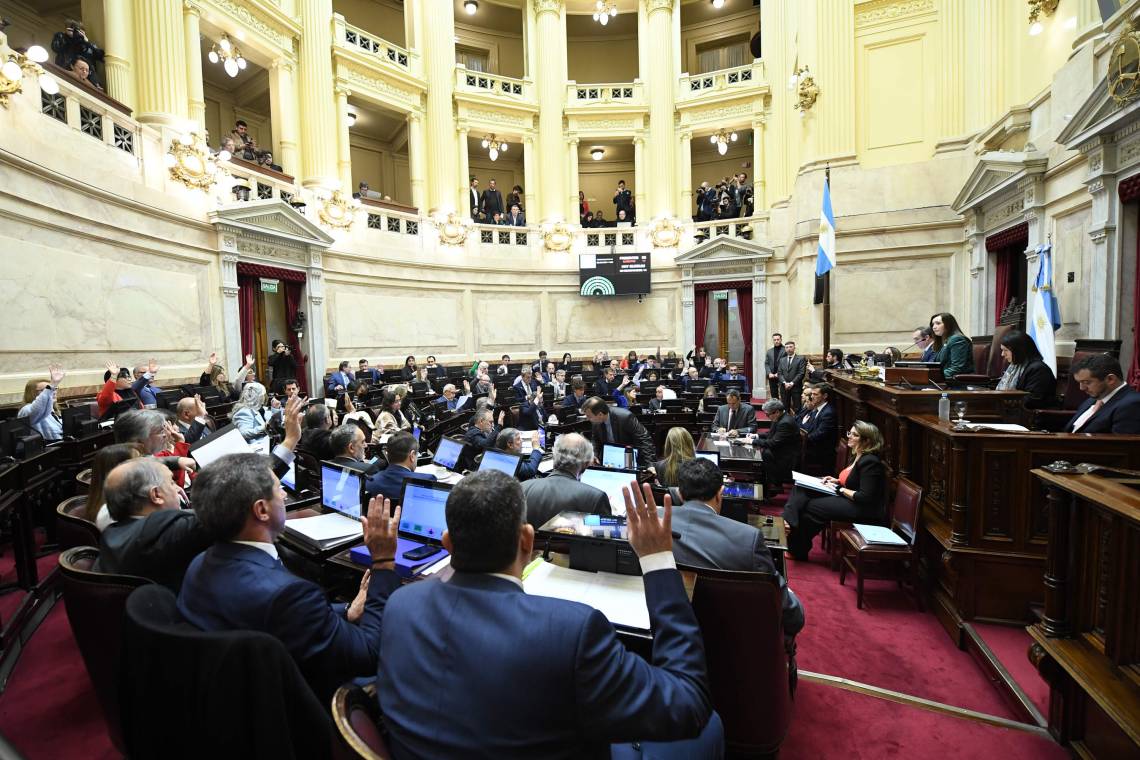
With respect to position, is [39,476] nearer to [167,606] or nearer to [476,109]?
[167,606]

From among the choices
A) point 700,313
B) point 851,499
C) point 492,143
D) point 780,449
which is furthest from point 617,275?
point 851,499

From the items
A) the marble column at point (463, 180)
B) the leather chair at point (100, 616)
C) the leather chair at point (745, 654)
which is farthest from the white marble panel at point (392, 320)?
the leather chair at point (745, 654)

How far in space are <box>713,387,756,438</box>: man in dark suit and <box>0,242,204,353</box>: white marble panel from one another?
28.9ft

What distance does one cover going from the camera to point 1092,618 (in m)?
2.26

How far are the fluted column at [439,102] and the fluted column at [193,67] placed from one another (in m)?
5.91

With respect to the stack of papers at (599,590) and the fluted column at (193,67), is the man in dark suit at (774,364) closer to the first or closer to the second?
the stack of papers at (599,590)

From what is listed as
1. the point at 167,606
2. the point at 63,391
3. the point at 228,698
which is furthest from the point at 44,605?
the point at 63,391

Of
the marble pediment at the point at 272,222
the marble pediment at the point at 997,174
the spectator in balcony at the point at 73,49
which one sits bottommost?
the marble pediment at the point at 997,174

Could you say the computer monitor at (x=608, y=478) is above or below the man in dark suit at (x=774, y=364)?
below

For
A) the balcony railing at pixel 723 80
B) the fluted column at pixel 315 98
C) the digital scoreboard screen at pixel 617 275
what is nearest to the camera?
the fluted column at pixel 315 98

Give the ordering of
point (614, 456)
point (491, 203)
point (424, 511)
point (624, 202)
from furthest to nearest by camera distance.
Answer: point (624, 202) → point (491, 203) → point (614, 456) → point (424, 511)

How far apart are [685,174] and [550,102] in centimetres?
465

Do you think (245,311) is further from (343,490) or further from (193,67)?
(343,490)

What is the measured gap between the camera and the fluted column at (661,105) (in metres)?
16.7
